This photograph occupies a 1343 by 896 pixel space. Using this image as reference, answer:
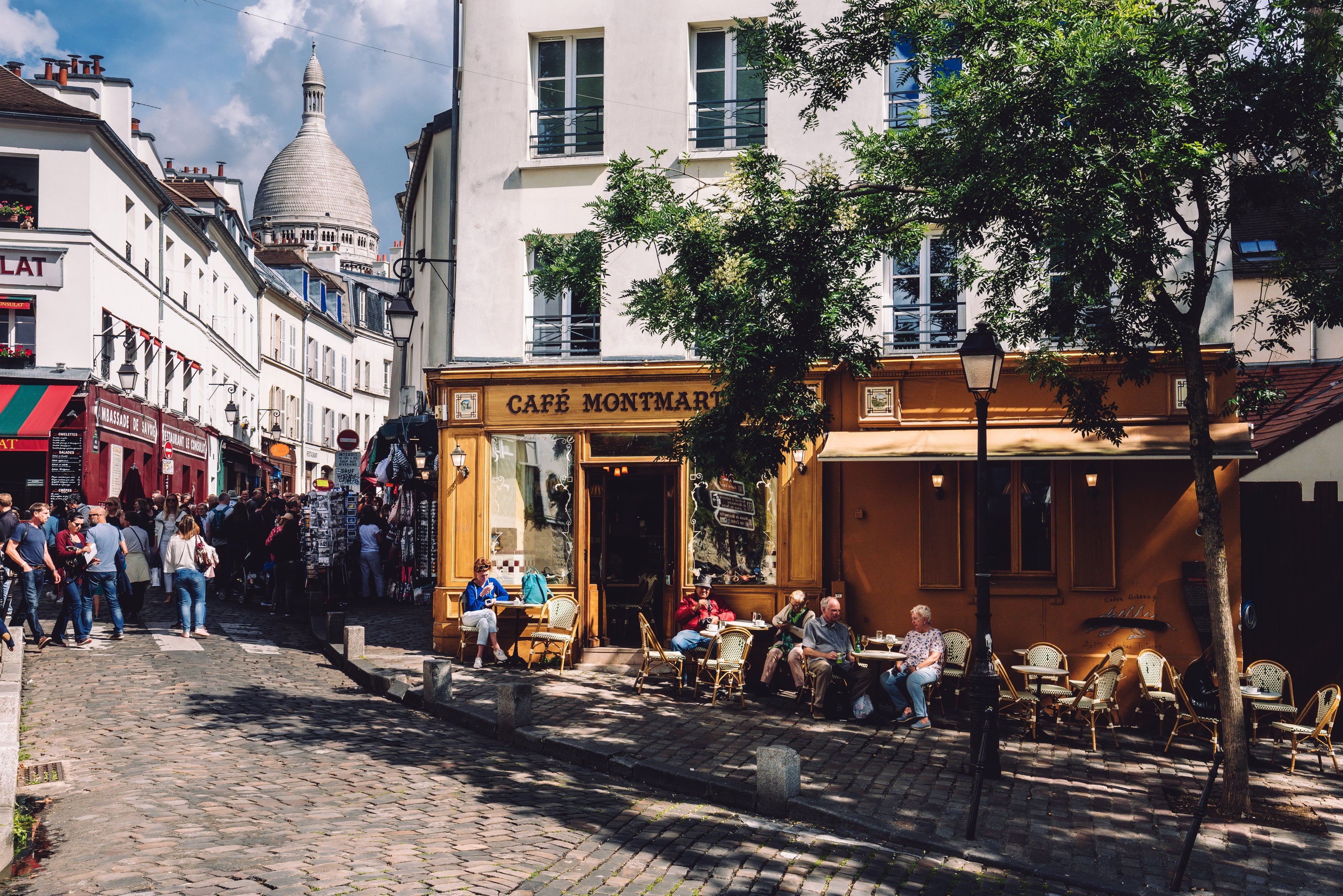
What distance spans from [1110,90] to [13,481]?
79.5ft

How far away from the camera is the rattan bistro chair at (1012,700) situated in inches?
462

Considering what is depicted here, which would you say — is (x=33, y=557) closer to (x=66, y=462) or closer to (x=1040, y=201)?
(x=66, y=462)

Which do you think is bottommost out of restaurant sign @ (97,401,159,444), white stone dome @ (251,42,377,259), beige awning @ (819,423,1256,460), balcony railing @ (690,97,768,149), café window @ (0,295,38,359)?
beige awning @ (819,423,1256,460)

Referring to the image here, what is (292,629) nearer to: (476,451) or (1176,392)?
(476,451)

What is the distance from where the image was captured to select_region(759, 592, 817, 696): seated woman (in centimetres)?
1296

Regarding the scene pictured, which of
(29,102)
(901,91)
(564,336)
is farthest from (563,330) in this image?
(29,102)

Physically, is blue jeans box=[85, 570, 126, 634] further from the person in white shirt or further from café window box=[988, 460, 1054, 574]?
café window box=[988, 460, 1054, 574]

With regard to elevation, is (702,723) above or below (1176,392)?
below

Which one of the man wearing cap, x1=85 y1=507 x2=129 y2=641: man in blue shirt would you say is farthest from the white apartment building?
the man wearing cap

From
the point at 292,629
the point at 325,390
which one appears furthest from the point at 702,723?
the point at 325,390

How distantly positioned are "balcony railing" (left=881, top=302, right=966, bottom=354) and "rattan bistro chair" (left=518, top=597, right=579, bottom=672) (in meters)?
5.11

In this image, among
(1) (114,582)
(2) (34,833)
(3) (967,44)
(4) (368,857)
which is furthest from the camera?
(1) (114,582)

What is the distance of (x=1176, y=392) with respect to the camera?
13.8m

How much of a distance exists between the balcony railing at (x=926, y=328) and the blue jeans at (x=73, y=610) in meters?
10.3
